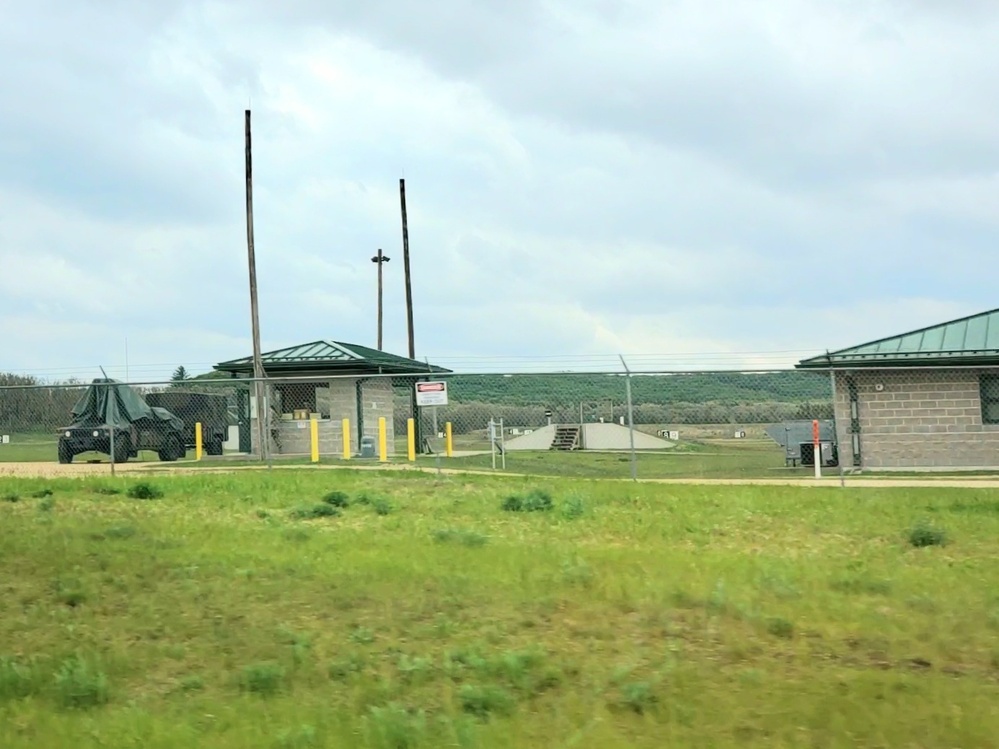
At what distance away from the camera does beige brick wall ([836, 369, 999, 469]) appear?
2427 centimetres

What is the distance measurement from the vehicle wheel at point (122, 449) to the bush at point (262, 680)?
2205cm

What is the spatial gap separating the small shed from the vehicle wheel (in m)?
3.17

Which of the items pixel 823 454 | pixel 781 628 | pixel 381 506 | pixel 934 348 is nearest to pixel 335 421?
pixel 823 454

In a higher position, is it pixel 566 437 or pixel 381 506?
pixel 566 437

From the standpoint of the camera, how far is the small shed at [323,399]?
30.0 m

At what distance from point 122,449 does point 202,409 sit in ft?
15.1

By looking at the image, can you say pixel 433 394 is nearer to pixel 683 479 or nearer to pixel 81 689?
pixel 683 479

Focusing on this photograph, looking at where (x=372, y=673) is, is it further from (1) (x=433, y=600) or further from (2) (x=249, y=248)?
(2) (x=249, y=248)

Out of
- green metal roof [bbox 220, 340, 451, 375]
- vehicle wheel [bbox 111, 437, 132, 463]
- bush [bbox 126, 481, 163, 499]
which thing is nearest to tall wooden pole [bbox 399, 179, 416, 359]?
green metal roof [bbox 220, 340, 451, 375]

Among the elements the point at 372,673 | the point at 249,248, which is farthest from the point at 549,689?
the point at 249,248

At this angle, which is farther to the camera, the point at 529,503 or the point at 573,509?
the point at 529,503

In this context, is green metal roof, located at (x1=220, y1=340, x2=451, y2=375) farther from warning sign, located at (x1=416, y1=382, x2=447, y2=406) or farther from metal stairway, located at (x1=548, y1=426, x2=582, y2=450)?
warning sign, located at (x1=416, y1=382, x2=447, y2=406)

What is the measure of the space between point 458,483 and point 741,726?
11.2 metres

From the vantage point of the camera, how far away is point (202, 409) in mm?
31500
